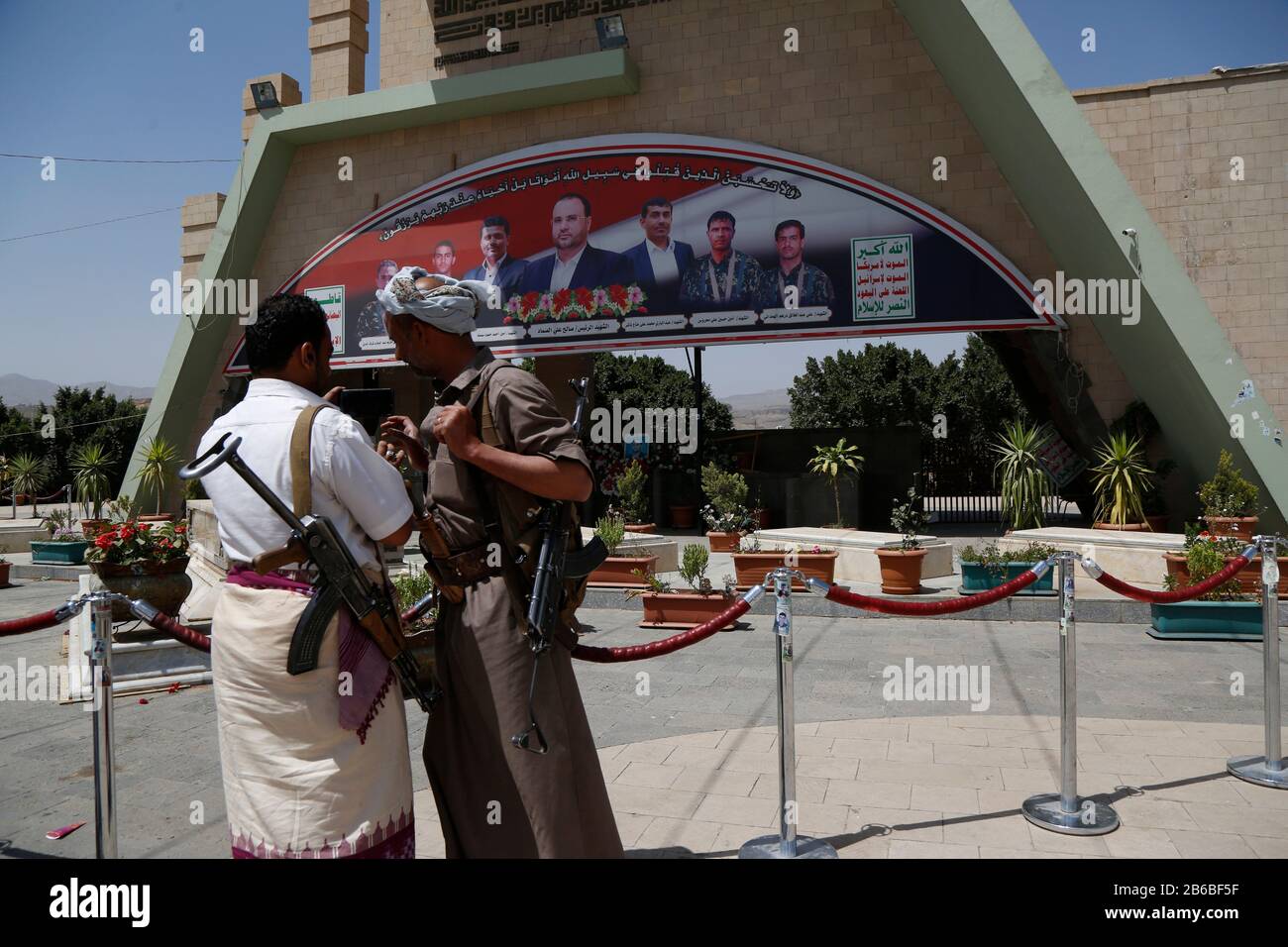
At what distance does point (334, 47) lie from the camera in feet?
55.7

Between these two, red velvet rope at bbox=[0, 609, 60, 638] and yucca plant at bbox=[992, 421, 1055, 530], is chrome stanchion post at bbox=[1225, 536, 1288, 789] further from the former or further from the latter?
yucca plant at bbox=[992, 421, 1055, 530]

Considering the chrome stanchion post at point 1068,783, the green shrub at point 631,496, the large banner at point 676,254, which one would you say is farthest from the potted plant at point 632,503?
the chrome stanchion post at point 1068,783

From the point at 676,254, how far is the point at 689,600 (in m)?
7.37

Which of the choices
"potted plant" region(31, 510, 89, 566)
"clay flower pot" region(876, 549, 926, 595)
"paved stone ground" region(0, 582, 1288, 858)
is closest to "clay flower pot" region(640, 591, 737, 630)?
"paved stone ground" region(0, 582, 1288, 858)

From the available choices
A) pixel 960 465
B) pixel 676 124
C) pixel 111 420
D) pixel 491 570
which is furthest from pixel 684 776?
pixel 111 420

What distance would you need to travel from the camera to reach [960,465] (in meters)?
20.2

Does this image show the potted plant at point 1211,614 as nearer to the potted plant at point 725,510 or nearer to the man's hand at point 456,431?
the potted plant at point 725,510

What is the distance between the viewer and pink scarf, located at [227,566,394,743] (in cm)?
196

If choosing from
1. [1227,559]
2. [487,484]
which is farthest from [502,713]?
[1227,559]

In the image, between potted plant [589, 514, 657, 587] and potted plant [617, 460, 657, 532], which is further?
potted plant [617, 460, 657, 532]

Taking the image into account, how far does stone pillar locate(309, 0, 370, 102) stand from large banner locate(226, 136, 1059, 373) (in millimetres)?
3123

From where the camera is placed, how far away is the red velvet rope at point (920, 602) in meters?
3.49

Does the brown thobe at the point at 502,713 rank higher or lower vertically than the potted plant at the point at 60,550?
higher

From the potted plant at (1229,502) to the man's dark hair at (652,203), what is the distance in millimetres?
8608
